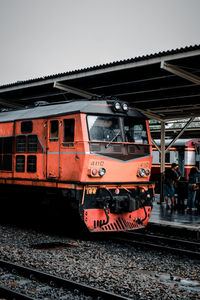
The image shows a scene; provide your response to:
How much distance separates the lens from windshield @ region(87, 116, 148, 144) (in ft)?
29.5

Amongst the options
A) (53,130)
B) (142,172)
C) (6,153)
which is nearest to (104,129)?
(53,130)

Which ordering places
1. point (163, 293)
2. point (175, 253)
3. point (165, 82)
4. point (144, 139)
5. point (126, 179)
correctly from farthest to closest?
point (165, 82) < point (144, 139) < point (126, 179) < point (175, 253) < point (163, 293)

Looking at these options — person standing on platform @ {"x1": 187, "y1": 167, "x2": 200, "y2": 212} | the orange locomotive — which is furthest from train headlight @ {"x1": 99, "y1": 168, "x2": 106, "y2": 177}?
person standing on platform @ {"x1": 187, "y1": 167, "x2": 200, "y2": 212}

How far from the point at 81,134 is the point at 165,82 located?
4.99 m

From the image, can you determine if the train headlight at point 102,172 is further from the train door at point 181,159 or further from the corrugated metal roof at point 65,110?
the train door at point 181,159

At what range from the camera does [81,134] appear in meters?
8.73

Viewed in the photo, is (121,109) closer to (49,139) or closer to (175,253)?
(49,139)

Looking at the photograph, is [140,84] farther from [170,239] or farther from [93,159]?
[170,239]

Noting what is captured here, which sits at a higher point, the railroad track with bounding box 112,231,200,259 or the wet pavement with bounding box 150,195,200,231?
the wet pavement with bounding box 150,195,200,231

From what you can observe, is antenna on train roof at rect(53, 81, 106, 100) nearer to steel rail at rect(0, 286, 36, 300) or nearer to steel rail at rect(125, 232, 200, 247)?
steel rail at rect(125, 232, 200, 247)

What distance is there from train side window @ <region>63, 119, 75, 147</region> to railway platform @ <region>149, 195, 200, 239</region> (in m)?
3.55

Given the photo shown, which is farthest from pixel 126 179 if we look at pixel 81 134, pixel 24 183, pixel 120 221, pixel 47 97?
pixel 47 97

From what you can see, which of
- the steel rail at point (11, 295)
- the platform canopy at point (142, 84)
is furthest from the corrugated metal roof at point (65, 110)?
the steel rail at point (11, 295)

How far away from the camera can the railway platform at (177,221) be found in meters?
9.61
